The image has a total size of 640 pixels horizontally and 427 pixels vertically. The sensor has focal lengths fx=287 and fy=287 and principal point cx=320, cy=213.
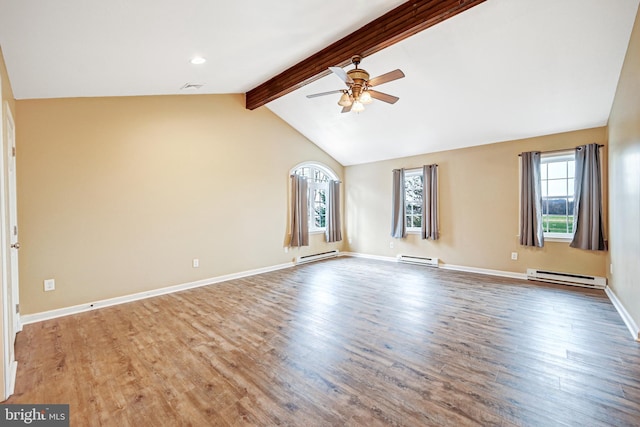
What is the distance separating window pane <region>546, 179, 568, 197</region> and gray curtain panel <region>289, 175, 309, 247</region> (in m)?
4.45

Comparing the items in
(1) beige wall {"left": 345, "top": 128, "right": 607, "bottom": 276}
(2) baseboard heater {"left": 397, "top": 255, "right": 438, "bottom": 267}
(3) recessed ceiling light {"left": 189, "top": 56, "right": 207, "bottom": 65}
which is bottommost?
(2) baseboard heater {"left": 397, "top": 255, "right": 438, "bottom": 267}

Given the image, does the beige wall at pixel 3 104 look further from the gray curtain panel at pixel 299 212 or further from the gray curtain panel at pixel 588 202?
the gray curtain panel at pixel 588 202

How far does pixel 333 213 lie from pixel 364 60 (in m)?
3.85

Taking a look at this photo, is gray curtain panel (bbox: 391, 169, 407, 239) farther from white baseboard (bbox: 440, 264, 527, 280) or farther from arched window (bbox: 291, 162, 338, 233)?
arched window (bbox: 291, 162, 338, 233)

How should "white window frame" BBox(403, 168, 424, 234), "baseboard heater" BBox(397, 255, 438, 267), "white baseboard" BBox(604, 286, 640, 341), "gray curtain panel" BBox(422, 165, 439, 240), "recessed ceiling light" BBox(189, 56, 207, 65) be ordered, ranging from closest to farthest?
"white baseboard" BBox(604, 286, 640, 341) → "recessed ceiling light" BBox(189, 56, 207, 65) → "gray curtain panel" BBox(422, 165, 439, 240) → "baseboard heater" BBox(397, 255, 438, 267) → "white window frame" BBox(403, 168, 424, 234)

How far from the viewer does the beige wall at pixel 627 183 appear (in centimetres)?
267

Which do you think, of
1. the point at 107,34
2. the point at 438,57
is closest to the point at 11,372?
the point at 107,34

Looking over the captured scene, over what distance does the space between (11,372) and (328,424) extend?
227 centimetres

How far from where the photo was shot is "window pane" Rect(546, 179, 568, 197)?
4766mm

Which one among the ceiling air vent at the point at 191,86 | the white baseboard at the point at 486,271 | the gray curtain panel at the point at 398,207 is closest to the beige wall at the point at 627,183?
the white baseboard at the point at 486,271

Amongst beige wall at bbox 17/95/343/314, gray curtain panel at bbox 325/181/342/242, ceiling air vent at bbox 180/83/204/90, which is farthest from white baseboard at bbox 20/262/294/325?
ceiling air vent at bbox 180/83/204/90

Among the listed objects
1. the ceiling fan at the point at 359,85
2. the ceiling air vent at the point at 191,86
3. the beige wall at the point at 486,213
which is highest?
the ceiling air vent at the point at 191,86

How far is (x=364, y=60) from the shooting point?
150 inches

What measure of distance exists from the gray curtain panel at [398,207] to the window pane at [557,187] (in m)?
2.56
